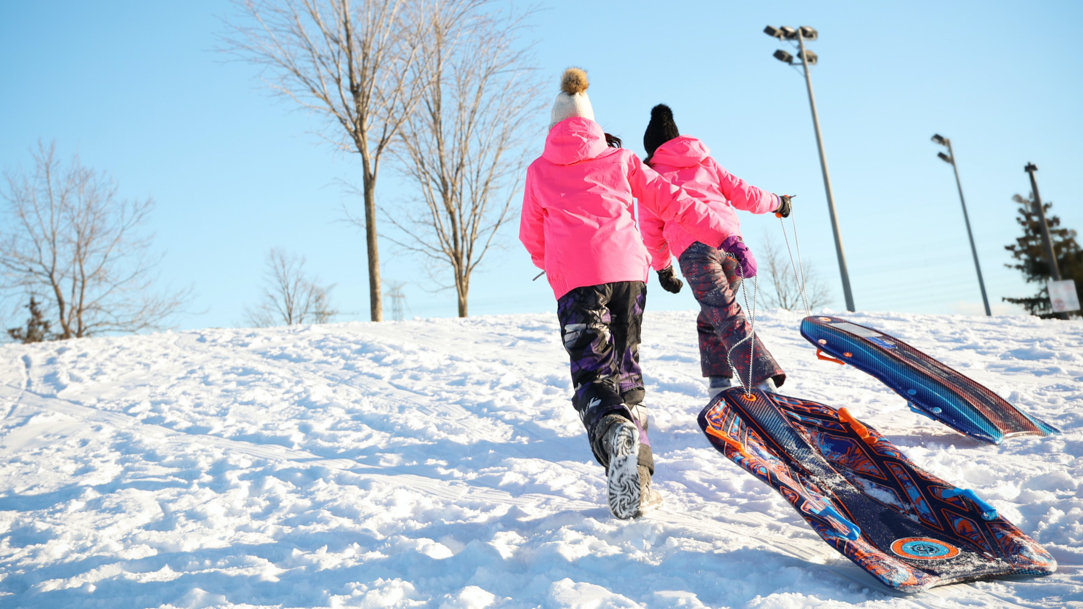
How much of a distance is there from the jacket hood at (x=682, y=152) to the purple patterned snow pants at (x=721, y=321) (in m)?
0.55

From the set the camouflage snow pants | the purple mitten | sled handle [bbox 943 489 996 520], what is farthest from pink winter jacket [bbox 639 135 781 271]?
sled handle [bbox 943 489 996 520]

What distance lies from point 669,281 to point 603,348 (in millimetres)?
1427

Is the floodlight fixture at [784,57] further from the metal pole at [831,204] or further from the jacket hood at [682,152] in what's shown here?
the jacket hood at [682,152]

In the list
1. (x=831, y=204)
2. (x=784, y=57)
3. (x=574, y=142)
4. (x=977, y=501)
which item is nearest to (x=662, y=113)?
(x=574, y=142)

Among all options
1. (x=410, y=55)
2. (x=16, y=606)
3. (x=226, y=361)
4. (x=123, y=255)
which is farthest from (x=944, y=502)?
(x=123, y=255)

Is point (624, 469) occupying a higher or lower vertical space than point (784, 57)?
lower

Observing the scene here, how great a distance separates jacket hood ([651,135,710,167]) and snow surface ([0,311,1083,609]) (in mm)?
1671

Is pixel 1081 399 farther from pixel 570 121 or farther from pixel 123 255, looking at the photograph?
pixel 123 255

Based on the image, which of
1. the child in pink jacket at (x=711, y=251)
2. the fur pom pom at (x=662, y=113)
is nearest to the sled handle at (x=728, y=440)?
the child in pink jacket at (x=711, y=251)

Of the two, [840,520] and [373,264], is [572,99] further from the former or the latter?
[373,264]

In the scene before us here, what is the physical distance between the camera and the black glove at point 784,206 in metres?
3.88

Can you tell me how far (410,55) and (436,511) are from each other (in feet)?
37.1

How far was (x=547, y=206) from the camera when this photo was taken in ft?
9.56

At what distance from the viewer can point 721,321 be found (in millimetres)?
3695
